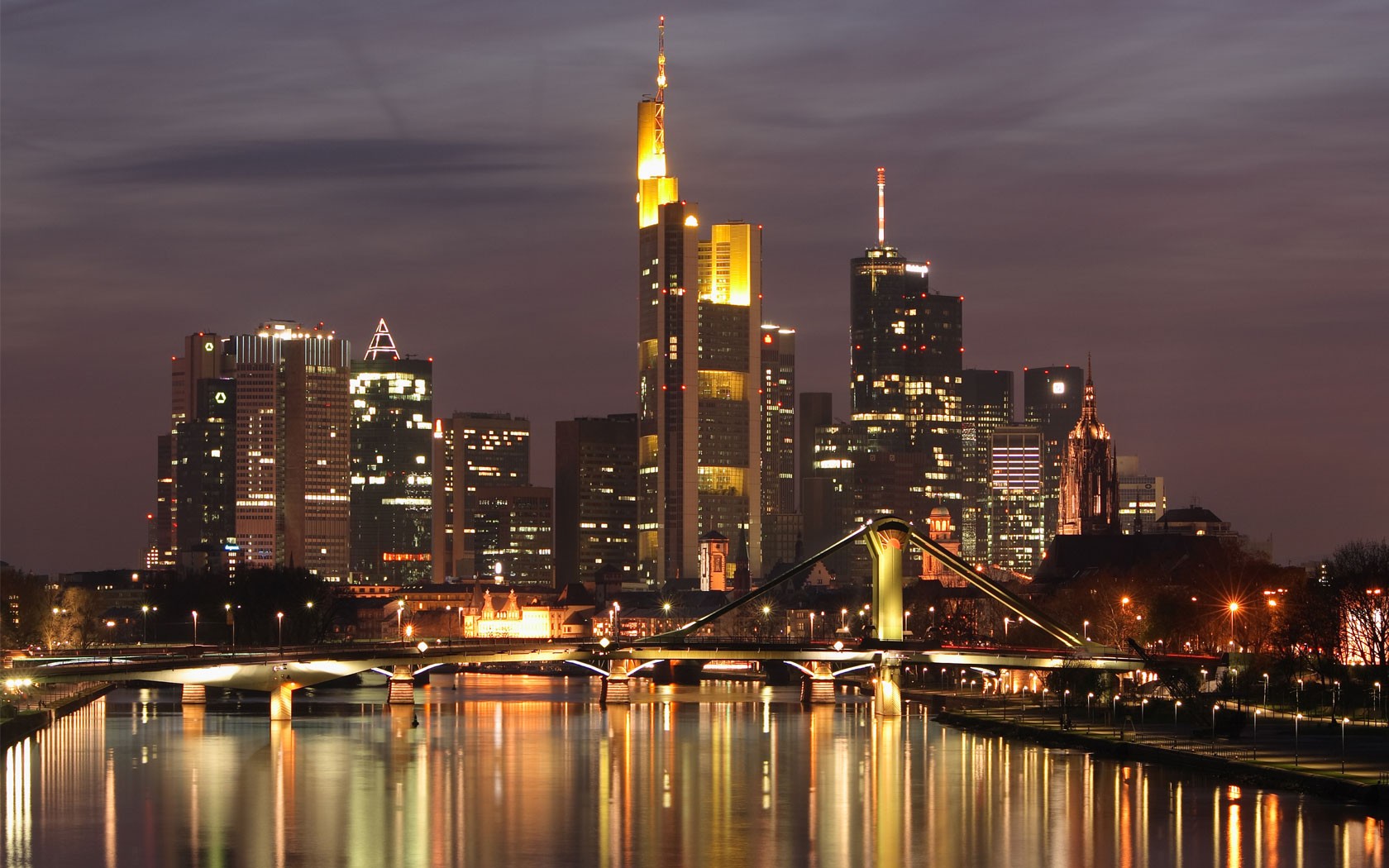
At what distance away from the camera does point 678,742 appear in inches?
4392

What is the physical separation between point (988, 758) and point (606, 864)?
37.6 meters

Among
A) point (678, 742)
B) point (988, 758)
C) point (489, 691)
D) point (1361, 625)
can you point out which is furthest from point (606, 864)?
point (489, 691)

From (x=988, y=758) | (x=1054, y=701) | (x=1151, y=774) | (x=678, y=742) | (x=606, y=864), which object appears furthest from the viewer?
(x=1054, y=701)

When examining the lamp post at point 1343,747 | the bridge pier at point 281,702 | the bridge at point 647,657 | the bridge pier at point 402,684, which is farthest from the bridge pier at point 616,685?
A: the lamp post at point 1343,747

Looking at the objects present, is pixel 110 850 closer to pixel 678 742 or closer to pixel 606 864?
pixel 606 864

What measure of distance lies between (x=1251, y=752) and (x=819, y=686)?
64804 millimetres

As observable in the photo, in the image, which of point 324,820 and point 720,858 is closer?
point 720,858

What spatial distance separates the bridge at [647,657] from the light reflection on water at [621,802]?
4.03 metres

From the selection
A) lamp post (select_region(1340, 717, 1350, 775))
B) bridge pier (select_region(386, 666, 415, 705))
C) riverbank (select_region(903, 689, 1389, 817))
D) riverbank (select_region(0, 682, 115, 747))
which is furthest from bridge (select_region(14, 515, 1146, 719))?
lamp post (select_region(1340, 717, 1350, 775))

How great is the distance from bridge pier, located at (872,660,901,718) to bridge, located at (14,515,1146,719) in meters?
0.06

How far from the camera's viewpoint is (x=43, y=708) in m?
124

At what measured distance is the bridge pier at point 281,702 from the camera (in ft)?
413

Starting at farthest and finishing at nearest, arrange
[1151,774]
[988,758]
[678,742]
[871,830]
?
[678,742] < [988,758] < [1151,774] < [871,830]

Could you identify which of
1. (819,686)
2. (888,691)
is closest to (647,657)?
(819,686)
